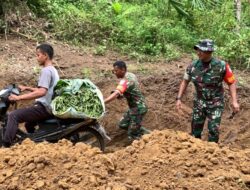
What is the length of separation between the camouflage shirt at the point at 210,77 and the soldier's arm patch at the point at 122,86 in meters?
0.90

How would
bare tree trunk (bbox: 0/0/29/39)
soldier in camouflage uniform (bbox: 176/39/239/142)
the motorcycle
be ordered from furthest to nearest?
bare tree trunk (bbox: 0/0/29/39), soldier in camouflage uniform (bbox: 176/39/239/142), the motorcycle

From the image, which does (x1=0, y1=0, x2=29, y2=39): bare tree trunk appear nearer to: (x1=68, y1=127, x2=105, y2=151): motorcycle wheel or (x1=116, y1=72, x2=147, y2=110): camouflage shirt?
(x1=116, y1=72, x2=147, y2=110): camouflage shirt

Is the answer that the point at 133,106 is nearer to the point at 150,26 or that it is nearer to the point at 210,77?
the point at 210,77

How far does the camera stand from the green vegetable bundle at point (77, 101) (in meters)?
7.12

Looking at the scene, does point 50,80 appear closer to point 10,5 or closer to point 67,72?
point 67,72

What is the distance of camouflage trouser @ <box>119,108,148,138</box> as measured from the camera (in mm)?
8359

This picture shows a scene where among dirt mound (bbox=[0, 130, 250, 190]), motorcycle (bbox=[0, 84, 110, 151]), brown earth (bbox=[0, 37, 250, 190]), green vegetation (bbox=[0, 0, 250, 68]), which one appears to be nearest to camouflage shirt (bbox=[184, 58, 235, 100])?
brown earth (bbox=[0, 37, 250, 190])

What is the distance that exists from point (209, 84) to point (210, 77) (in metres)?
0.11

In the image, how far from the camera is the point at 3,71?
10.2 metres

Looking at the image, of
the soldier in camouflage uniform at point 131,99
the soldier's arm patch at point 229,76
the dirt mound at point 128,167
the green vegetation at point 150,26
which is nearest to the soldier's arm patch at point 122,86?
the soldier in camouflage uniform at point 131,99

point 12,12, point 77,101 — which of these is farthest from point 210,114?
point 12,12

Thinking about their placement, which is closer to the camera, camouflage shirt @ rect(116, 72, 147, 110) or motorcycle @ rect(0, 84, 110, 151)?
motorcycle @ rect(0, 84, 110, 151)

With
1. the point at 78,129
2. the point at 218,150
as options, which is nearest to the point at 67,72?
the point at 78,129

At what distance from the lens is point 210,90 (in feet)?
24.8
